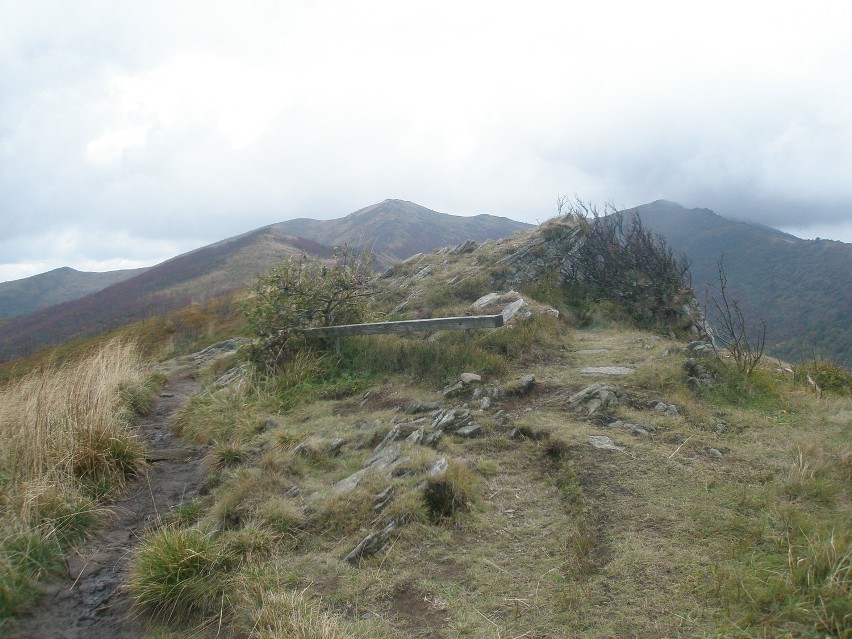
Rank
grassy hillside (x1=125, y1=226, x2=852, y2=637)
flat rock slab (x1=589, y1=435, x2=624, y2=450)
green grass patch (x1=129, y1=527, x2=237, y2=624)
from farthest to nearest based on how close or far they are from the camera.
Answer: flat rock slab (x1=589, y1=435, x2=624, y2=450) < green grass patch (x1=129, y1=527, x2=237, y2=624) < grassy hillside (x1=125, y1=226, x2=852, y2=637)

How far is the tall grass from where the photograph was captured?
439 cm

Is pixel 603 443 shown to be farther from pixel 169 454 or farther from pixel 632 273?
pixel 632 273

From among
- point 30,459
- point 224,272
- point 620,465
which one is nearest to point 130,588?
point 30,459

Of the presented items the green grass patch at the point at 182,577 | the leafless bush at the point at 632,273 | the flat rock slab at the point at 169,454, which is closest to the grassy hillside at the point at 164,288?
the leafless bush at the point at 632,273

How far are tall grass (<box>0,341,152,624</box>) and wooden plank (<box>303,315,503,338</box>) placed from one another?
369cm

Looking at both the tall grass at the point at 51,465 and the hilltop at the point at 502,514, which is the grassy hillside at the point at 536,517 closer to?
the hilltop at the point at 502,514

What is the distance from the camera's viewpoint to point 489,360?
A: 8.09 meters

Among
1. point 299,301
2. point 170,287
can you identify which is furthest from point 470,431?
point 170,287

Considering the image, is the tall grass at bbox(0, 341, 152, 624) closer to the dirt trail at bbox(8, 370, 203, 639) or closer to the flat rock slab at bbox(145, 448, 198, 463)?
the dirt trail at bbox(8, 370, 203, 639)

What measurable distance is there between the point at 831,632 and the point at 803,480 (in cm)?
169

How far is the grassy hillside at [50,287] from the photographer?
144025mm

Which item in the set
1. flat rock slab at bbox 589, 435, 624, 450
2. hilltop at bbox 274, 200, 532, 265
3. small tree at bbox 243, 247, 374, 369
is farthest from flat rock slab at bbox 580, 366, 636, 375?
hilltop at bbox 274, 200, 532, 265

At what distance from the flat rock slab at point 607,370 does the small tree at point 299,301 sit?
5217mm

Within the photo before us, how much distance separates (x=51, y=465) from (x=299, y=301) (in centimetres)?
568
